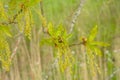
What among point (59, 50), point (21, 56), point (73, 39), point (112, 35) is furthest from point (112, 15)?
point (59, 50)

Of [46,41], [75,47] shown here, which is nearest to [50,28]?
[46,41]

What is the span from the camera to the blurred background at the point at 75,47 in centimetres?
287

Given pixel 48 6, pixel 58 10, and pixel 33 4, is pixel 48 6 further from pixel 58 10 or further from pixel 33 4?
pixel 33 4

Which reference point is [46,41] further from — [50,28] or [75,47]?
Result: [75,47]

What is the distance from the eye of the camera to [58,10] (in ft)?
15.7

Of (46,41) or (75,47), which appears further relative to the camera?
(75,47)

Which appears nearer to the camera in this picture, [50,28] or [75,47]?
[50,28]

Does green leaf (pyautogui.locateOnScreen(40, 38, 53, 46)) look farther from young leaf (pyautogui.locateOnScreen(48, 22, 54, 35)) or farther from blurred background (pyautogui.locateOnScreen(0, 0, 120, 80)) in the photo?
blurred background (pyautogui.locateOnScreen(0, 0, 120, 80))

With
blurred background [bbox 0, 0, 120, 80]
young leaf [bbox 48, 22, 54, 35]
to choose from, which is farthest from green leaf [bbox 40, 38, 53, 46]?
blurred background [bbox 0, 0, 120, 80]

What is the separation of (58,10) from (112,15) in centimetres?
76

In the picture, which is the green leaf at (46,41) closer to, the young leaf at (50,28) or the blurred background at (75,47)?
the young leaf at (50,28)

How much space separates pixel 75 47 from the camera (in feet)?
11.3

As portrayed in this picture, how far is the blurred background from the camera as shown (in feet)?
9.42

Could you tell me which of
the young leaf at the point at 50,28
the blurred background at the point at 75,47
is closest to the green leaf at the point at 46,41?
the young leaf at the point at 50,28
